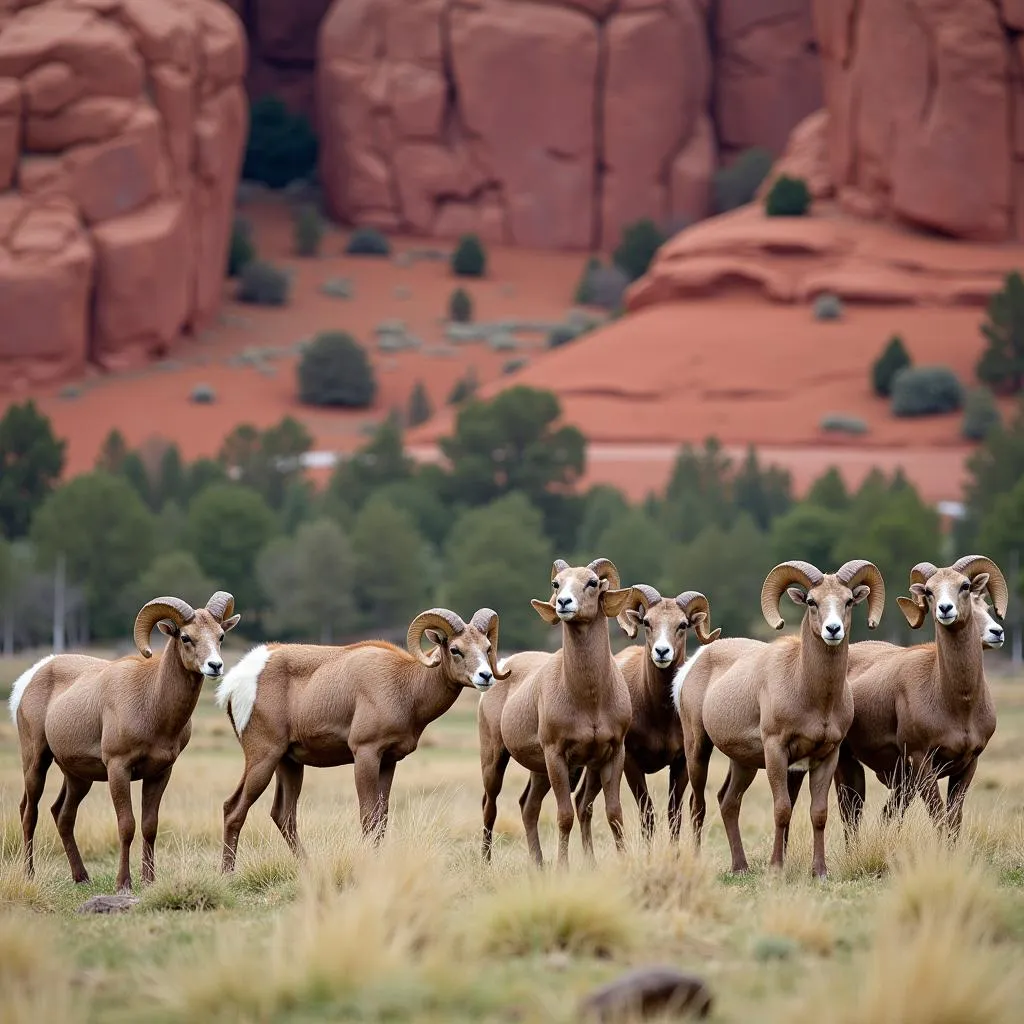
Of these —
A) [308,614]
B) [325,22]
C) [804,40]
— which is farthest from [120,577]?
[804,40]

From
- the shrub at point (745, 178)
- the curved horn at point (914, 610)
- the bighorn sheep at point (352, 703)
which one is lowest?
the shrub at point (745, 178)

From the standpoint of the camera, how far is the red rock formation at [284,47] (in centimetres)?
13900

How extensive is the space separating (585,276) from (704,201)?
41.8 ft

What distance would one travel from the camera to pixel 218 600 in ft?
48.5

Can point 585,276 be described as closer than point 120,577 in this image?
No

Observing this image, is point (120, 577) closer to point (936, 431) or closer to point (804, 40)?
point (936, 431)

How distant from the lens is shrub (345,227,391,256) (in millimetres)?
123125

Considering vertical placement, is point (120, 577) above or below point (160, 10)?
below

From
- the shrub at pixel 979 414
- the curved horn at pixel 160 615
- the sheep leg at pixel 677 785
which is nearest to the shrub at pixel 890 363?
the shrub at pixel 979 414

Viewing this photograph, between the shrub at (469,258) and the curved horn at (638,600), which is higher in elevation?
the curved horn at (638,600)

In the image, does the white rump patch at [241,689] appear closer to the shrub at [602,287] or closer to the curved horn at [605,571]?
the curved horn at [605,571]

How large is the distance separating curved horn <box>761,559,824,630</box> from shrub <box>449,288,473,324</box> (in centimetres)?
10320

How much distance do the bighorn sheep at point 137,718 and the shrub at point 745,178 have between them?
113 metres

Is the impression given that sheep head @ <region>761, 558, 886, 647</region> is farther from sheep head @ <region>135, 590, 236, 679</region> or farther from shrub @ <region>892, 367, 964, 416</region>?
shrub @ <region>892, 367, 964, 416</region>
